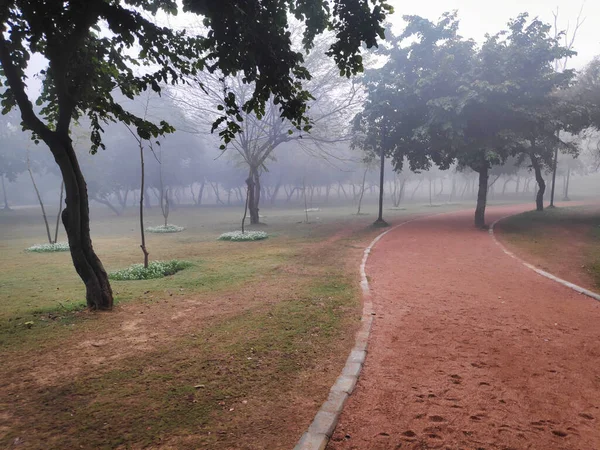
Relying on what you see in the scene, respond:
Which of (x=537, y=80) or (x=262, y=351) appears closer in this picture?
(x=262, y=351)

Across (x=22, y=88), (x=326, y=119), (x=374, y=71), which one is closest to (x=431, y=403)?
(x=22, y=88)

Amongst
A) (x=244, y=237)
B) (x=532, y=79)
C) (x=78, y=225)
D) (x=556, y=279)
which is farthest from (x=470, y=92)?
(x=78, y=225)

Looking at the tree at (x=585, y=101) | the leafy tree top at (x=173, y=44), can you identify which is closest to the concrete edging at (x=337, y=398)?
the leafy tree top at (x=173, y=44)

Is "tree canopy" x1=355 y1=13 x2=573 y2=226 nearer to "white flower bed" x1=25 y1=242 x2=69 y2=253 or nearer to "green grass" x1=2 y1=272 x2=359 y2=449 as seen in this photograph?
"green grass" x1=2 y1=272 x2=359 y2=449

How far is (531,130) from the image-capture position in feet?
60.6

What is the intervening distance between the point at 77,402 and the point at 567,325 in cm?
737

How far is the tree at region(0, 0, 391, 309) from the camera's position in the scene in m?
5.27

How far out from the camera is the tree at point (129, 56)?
17.3 feet

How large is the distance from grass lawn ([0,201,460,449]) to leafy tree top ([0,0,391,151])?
10.1 ft

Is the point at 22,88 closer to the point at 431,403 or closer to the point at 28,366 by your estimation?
the point at 28,366

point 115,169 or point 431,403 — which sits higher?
point 115,169

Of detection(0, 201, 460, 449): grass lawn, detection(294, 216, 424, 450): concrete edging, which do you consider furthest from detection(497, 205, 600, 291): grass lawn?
detection(294, 216, 424, 450): concrete edging

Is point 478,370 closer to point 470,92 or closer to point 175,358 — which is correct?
point 175,358

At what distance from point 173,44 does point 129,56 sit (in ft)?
3.88
